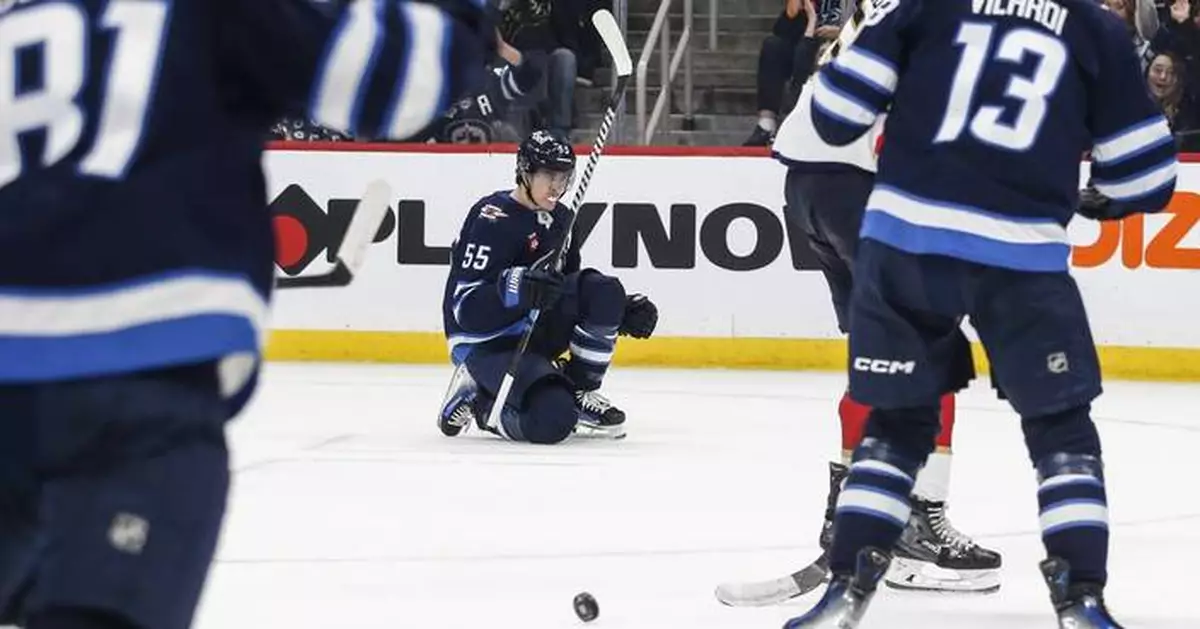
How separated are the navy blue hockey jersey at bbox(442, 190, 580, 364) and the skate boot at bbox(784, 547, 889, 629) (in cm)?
281

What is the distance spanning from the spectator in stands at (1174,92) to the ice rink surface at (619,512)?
4.87 ft

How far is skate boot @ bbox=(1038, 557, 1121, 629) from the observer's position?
129 inches

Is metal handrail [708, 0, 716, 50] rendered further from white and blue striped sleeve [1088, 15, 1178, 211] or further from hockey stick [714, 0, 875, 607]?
white and blue striped sleeve [1088, 15, 1178, 211]

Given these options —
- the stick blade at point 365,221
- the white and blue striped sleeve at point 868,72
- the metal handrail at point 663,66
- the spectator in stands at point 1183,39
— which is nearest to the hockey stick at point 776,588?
the white and blue striped sleeve at point 868,72

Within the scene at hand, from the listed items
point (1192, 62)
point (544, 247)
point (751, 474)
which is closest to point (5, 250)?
point (751, 474)

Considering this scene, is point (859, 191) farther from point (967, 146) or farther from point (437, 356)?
point (437, 356)

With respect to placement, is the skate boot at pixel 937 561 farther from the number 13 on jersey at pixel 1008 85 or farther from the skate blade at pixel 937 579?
the number 13 on jersey at pixel 1008 85

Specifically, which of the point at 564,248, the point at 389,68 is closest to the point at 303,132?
the point at 564,248

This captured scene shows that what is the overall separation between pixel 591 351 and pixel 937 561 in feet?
7.96

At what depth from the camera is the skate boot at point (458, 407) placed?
6.26 metres

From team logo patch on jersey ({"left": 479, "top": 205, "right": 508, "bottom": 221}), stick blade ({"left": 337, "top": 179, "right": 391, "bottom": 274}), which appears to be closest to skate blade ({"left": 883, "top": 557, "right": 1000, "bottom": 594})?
stick blade ({"left": 337, "top": 179, "right": 391, "bottom": 274})

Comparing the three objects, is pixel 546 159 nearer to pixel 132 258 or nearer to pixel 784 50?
pixel 784 50

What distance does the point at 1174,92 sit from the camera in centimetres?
864

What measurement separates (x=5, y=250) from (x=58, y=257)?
0.05 m
